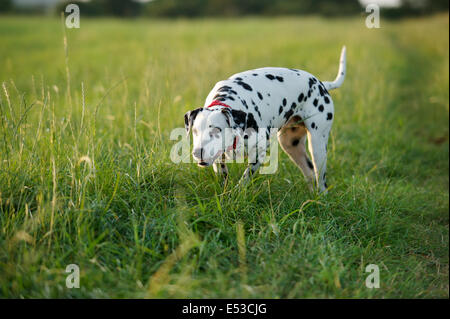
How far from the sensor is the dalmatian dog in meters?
3.15

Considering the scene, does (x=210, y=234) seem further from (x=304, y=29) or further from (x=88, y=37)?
(x=304, y=29)

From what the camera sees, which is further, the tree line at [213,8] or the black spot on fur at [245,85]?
the tree line at [213,8]

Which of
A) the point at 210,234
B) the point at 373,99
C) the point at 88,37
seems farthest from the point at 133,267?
the point at 88,37

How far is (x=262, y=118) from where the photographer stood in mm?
3684

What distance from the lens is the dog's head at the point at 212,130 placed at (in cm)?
304

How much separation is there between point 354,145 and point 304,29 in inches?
635

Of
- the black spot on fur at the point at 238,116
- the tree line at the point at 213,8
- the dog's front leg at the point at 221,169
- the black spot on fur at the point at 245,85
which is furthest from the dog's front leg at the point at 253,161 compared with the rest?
the tree line at the point at 213,8

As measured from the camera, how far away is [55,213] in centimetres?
291

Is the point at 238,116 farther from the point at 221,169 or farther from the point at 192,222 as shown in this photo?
the point at 192,222

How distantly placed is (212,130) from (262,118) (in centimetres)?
74
